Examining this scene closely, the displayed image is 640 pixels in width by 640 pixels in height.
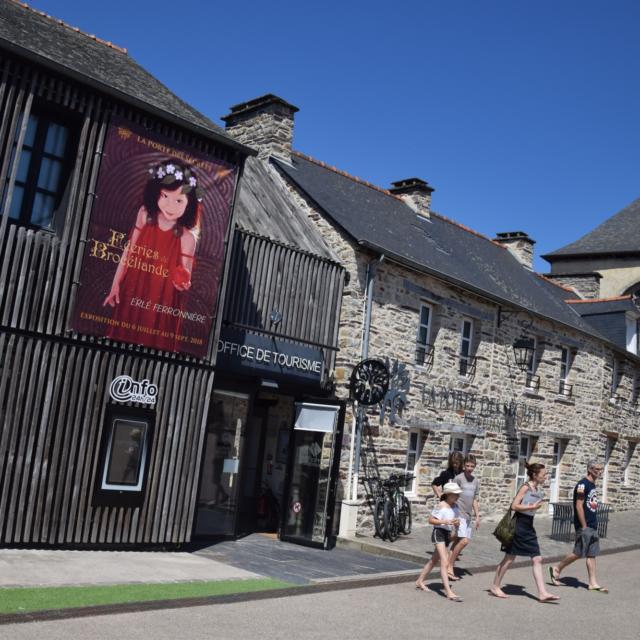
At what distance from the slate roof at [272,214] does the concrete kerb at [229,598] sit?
6192mm

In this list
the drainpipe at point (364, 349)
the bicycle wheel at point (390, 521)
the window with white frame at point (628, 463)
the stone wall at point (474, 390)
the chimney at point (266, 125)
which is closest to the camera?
the bicycle wheel at point (390, 521)

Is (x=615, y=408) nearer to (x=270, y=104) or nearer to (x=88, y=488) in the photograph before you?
(x=270, y=104)

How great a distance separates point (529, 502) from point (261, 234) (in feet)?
22.3

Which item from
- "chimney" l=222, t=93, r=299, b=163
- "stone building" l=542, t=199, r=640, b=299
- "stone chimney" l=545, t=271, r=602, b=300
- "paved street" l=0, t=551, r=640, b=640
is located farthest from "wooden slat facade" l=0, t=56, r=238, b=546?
"stone building" l=542, t=199, r=640, b=299

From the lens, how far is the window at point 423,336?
57.9 ft

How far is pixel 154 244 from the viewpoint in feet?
38.9

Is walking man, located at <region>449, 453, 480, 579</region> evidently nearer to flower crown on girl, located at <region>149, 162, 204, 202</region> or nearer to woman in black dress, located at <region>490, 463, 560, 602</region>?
woman in black dress, located at <region>490, 463, 560, 602</region>

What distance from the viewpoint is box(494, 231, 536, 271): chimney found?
26906 mm

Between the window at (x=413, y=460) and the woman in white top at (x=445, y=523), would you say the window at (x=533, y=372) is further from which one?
Result: the woman in white top at (x=445, y=523)

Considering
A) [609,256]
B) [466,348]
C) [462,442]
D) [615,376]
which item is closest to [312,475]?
[462,442]

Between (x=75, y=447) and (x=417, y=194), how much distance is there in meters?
13.5

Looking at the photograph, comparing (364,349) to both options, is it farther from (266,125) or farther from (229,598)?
(229,598)

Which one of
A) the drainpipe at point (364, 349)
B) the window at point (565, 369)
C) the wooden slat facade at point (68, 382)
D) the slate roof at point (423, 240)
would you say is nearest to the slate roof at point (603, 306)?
the slate roof at point (423, 240)

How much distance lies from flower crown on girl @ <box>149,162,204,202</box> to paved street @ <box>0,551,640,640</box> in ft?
19.6
